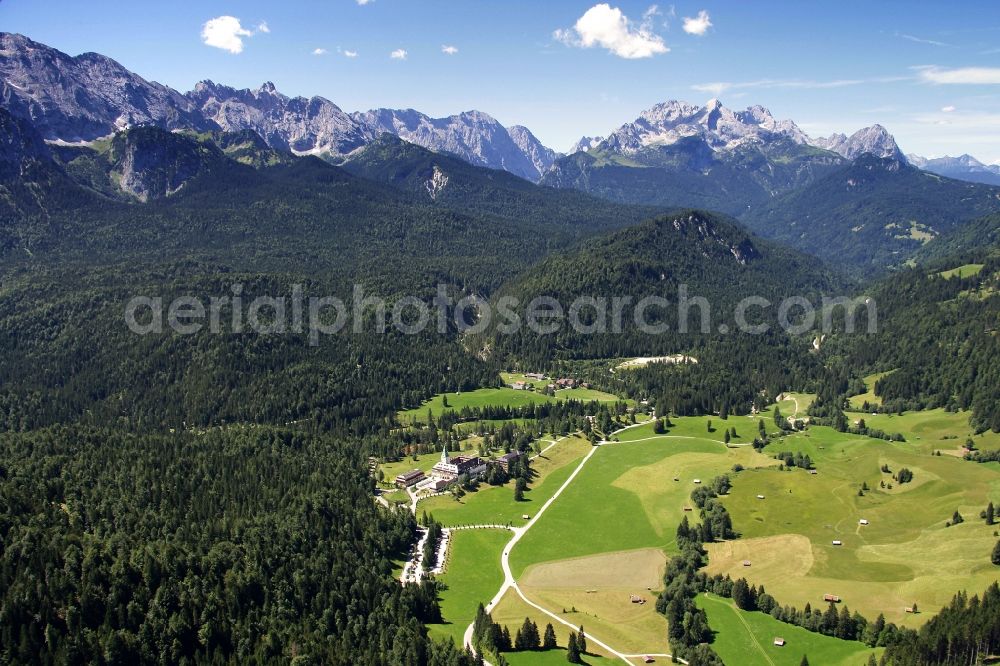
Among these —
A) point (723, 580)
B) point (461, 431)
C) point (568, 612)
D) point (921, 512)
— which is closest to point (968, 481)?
point (921, 512)

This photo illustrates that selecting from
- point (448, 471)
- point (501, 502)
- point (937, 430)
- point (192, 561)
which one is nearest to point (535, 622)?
point (501, 502)

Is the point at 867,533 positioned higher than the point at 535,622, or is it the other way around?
the point at 867,533

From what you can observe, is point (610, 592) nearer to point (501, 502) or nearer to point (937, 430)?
point (501, 502)

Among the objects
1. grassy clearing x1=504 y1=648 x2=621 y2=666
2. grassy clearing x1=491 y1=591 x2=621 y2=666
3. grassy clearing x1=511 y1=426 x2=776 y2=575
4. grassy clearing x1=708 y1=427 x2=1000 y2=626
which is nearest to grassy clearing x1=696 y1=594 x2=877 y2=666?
grassy clearing x1=708 y1=427 x2=1000 y2=626

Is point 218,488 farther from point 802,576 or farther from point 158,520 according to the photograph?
point 802,576

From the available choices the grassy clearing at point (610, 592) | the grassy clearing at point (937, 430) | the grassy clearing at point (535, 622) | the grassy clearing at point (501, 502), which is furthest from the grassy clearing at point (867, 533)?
the grassy clearing at point (501, 502)

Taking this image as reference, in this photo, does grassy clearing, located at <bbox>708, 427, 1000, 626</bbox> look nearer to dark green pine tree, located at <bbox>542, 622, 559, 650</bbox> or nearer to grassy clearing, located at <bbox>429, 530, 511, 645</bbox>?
dark green pine tree, located at <bbox>542, 622, 559, 650</bbox>
